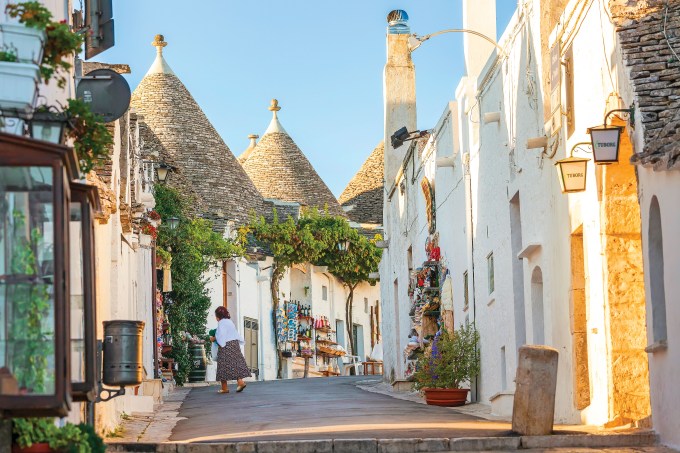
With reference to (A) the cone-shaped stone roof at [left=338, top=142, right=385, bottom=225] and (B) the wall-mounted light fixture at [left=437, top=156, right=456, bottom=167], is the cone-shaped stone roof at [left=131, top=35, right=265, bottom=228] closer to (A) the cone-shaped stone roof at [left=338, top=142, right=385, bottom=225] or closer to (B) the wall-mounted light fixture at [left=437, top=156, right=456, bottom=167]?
(A) the cone-shaped stone roof at [left=338, top=142, right=385, bottom=225]

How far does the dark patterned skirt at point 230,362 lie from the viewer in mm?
23938

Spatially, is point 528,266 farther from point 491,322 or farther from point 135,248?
point 135,248

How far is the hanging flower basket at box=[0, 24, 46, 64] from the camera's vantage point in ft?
26.7

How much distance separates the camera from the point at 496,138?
65.7 ft

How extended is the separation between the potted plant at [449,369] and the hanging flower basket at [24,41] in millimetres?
13048

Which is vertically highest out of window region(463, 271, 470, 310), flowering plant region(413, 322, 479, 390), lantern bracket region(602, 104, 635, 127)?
lantern bracket region(602, 104, 635, 127)

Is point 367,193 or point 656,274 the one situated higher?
point 367,193

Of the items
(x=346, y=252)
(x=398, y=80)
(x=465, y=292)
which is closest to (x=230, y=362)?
(x=465, y=292)

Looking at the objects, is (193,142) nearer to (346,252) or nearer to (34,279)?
(346,252)

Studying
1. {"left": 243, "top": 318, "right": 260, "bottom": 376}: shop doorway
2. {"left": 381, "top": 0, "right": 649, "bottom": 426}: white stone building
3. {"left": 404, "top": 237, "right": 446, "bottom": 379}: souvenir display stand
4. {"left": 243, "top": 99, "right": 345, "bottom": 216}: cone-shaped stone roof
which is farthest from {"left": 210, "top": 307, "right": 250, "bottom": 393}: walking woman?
{"left": 243, "top": 99, "right": 345, "bottom": 216}: cone-shaped stone roof

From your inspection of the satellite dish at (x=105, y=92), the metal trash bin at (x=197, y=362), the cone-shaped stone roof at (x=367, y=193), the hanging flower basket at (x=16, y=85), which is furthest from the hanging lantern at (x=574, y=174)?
the cone-shaped stone roof at (x=367, y=193)

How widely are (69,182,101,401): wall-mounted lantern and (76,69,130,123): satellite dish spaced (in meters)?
3.81

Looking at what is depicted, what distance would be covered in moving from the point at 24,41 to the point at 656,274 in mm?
6463

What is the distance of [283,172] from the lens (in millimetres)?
51938
